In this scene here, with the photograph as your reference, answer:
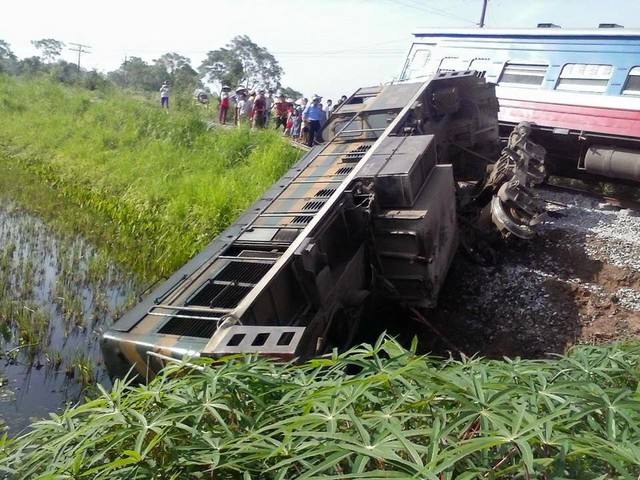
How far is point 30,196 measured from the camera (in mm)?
11820

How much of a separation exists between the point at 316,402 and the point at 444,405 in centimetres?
37

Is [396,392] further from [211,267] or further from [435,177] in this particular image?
[435,177]

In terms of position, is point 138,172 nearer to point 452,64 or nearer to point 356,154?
point 452,64

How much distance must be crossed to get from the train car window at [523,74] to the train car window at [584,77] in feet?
1.33

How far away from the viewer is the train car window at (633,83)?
28.4 ft

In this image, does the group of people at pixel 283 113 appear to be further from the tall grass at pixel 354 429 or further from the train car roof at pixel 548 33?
the tall grass at pixel 354 429

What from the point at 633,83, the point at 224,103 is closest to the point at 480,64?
the point at 633,83

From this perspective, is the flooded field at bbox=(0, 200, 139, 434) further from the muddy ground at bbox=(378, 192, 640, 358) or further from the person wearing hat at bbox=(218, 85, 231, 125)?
the person wearing hat at bbox=(218, 85, 231, 125)

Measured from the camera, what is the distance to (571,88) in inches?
378

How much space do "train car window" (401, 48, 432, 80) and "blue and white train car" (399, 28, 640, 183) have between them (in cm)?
65

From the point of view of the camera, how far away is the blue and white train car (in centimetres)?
867

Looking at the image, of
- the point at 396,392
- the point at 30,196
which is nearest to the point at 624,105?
the point at 396,392

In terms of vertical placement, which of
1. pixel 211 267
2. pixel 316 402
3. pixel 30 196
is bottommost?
pixel 30 196

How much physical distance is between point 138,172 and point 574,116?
310 inches
